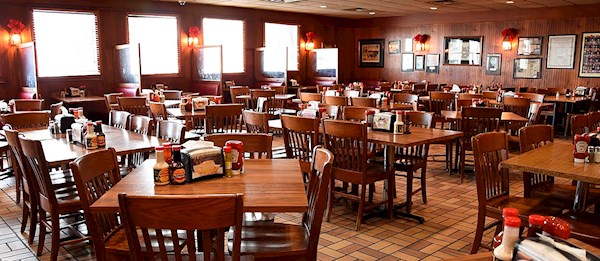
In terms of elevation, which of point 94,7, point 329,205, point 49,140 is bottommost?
point 329,205

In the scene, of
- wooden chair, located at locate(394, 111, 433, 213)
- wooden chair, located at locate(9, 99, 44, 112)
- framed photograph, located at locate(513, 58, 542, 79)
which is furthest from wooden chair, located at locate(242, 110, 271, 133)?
framed photograph, located at locate(513, 58, 542, 79)

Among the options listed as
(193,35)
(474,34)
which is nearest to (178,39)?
(193,35)

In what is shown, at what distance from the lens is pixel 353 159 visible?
12.6ft

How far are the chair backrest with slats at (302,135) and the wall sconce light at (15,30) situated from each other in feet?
20.5

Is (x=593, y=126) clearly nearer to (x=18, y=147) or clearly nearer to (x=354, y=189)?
(x=354, y=189)

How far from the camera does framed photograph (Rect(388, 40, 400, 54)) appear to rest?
527 inches

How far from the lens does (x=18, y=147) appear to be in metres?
3.28

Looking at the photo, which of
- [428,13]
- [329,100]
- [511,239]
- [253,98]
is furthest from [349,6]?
[511,239]

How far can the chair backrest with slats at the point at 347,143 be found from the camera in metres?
3.72

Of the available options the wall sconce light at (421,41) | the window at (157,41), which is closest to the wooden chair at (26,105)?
the window at (157,41)

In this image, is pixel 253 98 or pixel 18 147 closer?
pixel 18 147

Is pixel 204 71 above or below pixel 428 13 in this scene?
below

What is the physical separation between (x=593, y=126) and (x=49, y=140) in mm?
4570

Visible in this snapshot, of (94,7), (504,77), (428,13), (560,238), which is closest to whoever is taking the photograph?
(560,238)
